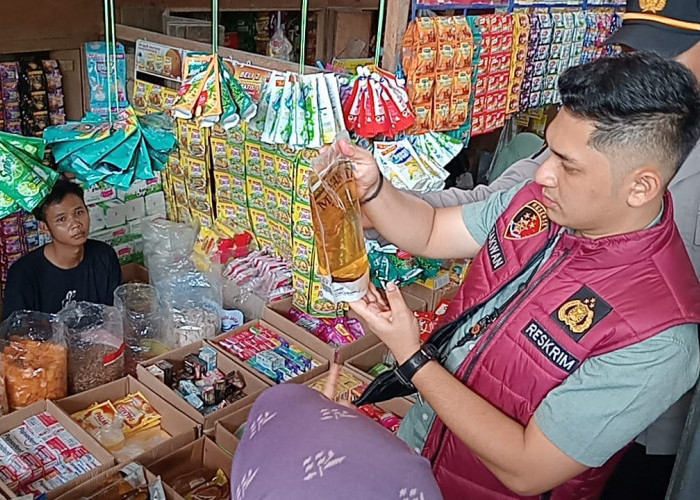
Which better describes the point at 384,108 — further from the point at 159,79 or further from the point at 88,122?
the point at 159,79

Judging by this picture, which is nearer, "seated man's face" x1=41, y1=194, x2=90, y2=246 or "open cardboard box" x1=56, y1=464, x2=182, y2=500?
"open cardboard box" x1=56, y1=464, x2=182, y2=500

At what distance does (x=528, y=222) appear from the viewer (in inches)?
56.8

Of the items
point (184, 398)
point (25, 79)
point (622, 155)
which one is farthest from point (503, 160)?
point (622, 155)

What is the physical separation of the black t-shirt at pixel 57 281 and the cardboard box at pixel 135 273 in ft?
1.89

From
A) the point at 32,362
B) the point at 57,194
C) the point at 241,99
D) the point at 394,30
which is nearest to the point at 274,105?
the point at 241,99

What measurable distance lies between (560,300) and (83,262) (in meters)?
2.33

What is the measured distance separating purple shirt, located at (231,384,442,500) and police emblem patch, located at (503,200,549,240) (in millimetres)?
717

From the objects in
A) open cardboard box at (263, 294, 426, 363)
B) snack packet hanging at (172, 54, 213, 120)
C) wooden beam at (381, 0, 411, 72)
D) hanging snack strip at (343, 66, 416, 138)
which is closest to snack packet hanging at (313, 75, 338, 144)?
hanging snack strip at (343, 66, 416, 138)

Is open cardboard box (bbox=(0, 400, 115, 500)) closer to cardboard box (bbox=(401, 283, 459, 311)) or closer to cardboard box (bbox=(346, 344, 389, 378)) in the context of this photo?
cardboard box (bbox=(346, 344, 389, 378))

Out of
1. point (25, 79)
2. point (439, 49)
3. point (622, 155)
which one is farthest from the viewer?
point (25, 79)

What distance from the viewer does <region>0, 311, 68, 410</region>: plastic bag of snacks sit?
235 centimetres

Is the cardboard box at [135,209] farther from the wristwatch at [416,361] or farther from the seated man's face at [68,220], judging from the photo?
the wristwatch at [416,361]

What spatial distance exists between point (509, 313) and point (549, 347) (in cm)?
11

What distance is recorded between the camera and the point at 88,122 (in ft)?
7.34
